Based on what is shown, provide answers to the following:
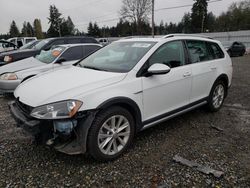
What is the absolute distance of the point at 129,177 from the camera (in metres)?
2.65

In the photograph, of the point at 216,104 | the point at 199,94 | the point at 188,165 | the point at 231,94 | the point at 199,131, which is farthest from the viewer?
the point at 231,94

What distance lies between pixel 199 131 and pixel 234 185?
55.9 inches

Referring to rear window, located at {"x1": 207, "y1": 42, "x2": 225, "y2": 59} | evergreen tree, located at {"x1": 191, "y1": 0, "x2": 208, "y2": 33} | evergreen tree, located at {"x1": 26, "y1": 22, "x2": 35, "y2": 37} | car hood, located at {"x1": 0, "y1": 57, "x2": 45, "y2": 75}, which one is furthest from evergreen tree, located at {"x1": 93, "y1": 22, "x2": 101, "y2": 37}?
rear window, located at {"x1": 207, "y1": 42, "x2": 225, "y2": 59}

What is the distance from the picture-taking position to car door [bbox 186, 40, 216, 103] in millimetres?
3969

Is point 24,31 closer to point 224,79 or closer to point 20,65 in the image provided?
point 20,65

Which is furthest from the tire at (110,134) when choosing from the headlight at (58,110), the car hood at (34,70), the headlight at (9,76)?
the headlight at (9,76)

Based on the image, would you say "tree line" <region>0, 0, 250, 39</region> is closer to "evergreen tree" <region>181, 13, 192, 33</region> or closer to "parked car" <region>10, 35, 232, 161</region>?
"evergreen tree" <region>181, 13, 192, 33</region>

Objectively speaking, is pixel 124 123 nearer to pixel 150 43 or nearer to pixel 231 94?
pixel 150 43

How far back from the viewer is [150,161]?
9.72ft

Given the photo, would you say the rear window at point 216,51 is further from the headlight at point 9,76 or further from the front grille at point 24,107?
the headlight at point 9,76

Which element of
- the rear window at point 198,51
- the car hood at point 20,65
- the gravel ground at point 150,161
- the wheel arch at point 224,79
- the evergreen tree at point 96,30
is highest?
the evergreen tree at point 96,30

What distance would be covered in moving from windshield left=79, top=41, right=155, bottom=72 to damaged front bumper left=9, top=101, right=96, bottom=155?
38.4 inches

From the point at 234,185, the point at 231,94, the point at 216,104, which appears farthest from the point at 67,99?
the point at 231,94

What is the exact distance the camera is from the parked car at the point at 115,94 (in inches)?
101
